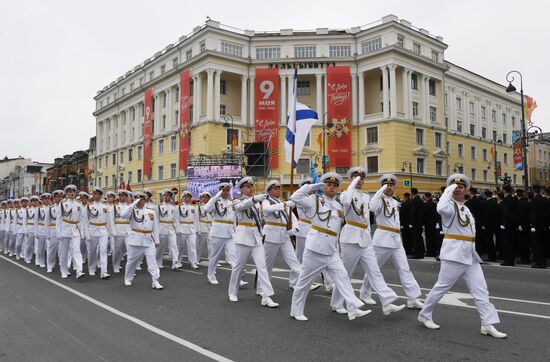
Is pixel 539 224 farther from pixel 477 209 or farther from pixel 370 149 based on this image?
pixel 370 149

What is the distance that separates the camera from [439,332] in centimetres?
591

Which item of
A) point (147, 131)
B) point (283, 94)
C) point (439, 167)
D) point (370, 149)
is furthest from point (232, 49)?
point (439, 167)

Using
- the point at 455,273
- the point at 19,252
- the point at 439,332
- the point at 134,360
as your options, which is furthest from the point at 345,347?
the point at 19,252

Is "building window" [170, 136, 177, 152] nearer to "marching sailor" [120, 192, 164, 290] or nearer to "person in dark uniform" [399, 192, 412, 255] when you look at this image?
"person in dark uniform" [399, 192, 412, 255]

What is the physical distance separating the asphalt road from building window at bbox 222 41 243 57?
145 ft

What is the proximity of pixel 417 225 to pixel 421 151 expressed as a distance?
1431 inches

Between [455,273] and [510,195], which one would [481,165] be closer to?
[510,195]

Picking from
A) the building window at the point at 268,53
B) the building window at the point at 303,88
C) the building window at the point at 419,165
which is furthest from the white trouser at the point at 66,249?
the building window at the point at 303,88

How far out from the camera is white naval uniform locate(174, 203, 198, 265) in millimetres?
13477

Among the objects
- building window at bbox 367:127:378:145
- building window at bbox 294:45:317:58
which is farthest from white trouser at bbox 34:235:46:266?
building window at bbox 294:45:317:58

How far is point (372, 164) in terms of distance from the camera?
4875 cm

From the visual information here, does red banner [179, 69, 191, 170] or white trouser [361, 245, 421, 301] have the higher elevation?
red banner [179, 69, 191, 170]

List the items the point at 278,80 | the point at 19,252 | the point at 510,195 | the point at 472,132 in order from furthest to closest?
the point at 472,132 < the point at 278,80 < the point at 19,252 < the point at 510,195

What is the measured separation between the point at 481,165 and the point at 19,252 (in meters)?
57.9
